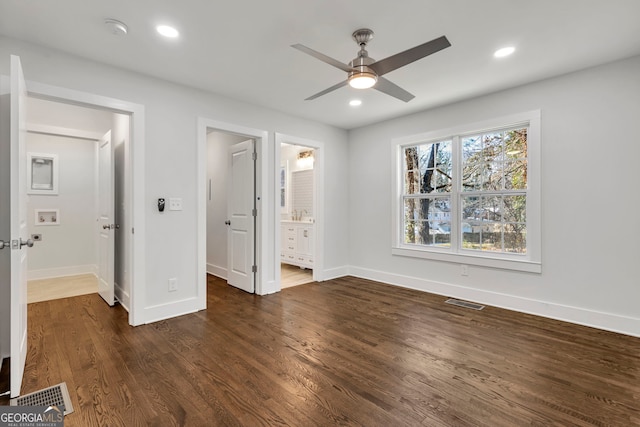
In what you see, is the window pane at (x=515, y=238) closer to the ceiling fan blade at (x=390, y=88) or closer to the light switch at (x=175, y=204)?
the ceiling fan blade at (x=390, y=88)

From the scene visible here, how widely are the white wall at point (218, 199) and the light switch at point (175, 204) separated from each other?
166 cm

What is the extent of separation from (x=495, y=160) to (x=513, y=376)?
2590 millimetres

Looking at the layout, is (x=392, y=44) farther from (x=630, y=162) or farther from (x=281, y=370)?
(x=281, y=370)

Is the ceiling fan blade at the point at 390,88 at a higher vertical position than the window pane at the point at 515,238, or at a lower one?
higher

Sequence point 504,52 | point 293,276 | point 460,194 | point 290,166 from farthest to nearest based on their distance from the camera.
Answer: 1. point 290,166
2. point 293,276
3. point 460,194
4. point 504,52

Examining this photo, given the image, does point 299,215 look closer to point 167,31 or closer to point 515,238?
point 515,238

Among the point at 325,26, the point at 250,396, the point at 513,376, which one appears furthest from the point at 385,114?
the point at 250,396

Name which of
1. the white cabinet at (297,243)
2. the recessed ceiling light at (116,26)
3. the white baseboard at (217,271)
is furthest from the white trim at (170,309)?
the recessed ceiling light at (116,26)

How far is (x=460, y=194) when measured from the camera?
4.18 m

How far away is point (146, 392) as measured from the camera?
2.01 meters

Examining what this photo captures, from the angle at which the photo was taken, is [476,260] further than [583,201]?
Yes

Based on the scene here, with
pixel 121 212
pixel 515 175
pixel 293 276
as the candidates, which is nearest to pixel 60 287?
pixel 121 212

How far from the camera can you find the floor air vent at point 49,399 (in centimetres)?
186

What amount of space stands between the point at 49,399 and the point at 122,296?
2019mm
